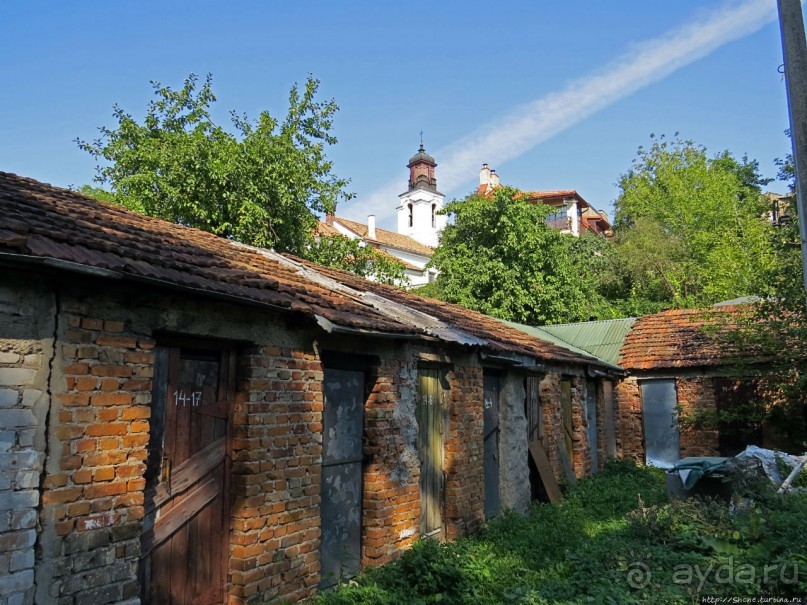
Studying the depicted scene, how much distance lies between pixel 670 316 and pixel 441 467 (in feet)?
39.6

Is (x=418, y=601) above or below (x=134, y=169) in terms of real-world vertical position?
below

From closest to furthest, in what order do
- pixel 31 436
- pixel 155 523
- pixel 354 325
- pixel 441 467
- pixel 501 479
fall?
pixel 31 436
pixel 155 523
pixel 354 325
pixel 441 467
pixel 501 479

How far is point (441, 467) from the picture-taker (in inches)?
311

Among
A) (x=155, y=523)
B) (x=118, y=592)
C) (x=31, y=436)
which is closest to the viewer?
(x=31, y=436)

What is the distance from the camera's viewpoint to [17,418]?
3480 millimetres

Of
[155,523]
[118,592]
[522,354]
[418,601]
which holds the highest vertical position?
[522,354]

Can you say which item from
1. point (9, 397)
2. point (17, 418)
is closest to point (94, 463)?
point (17, 418)

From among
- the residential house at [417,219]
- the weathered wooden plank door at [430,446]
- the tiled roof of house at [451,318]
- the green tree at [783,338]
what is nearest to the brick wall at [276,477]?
the weathered wooden plank door at [430,446]

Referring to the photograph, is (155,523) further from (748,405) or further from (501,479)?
(748,405)

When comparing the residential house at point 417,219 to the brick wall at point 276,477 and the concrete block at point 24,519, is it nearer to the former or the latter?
the brick wall at point 276,477

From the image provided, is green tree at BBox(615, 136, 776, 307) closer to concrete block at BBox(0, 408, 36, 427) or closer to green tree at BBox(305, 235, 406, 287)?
green tree at BBox(305, 235, 406, 287)

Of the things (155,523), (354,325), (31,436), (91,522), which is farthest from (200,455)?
(354,325)

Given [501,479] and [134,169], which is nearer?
[501,479]

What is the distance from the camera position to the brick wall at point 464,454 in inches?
312
